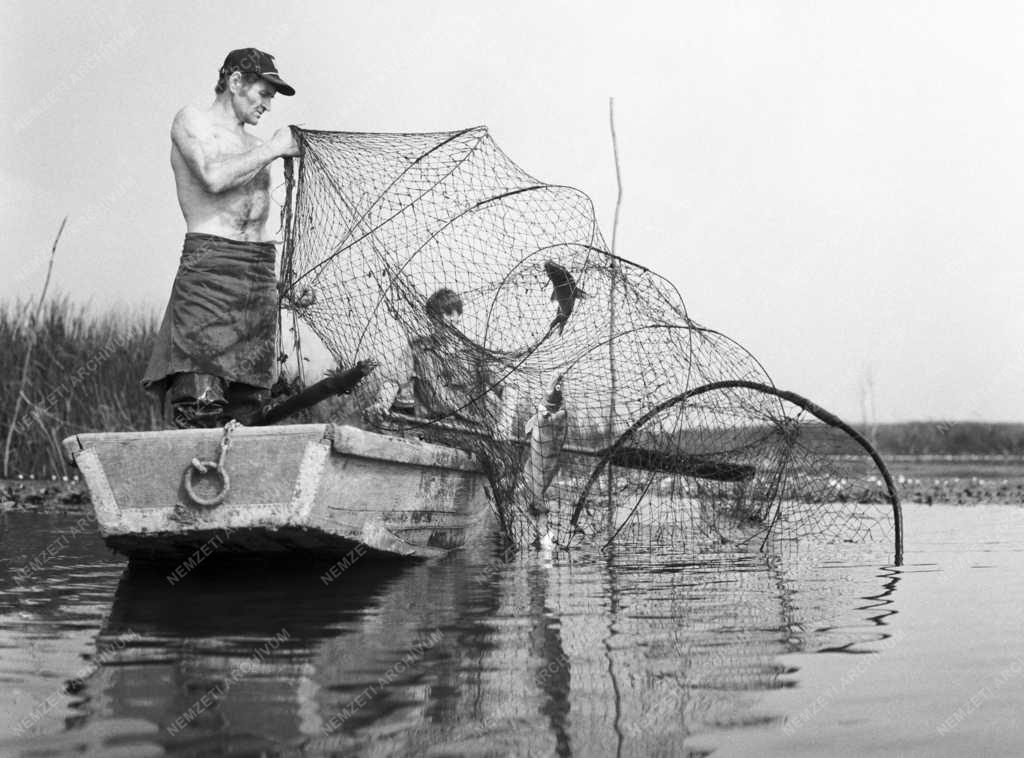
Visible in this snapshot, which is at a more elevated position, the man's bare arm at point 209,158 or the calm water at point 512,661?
the man's bare arm at point 209,158

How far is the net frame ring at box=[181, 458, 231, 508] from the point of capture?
215 inches

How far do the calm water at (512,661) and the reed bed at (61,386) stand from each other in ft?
24.2

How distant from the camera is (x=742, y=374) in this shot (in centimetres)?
702

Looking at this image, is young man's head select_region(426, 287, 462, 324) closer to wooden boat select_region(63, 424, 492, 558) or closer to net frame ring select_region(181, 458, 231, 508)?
wooden boat select_region(63, 424, 492, 558)

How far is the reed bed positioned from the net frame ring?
801cm

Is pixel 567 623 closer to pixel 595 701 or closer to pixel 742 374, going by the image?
pixel 595 701

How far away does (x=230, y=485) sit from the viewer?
216 inches

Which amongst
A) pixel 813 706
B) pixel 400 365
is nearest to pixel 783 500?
pixel 400 365

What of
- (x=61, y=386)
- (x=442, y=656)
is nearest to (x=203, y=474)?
(x=442, y=656)

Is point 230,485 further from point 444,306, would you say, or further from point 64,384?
point 64,384

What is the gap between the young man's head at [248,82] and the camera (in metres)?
6.10

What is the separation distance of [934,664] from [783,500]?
154 inches

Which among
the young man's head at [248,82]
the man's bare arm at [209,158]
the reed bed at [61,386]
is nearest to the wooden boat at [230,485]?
the man's bare arm at [209,158]

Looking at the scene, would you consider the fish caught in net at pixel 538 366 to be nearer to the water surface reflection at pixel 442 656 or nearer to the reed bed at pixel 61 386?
the water surface reflection at pixel 442 656
